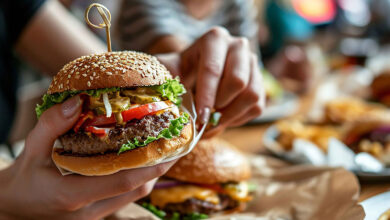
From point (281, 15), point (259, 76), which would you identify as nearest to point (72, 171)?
point (259, 76)

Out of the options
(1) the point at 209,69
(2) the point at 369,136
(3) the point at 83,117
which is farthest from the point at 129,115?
(2) the point at 369,136

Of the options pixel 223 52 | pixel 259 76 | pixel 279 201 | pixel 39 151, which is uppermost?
pixel 39 151

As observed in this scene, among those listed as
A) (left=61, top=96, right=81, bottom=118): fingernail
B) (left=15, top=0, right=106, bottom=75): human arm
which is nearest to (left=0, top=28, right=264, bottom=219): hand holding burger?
(left=61, top=96, right=81, bottom=118): fingernail

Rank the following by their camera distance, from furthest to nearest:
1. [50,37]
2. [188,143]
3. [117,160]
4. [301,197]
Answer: [50,37]
[301,197]
[188,143]
[117,160]

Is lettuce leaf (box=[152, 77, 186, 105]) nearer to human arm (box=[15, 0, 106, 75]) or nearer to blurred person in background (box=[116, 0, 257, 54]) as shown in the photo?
human arm (box=[15, 0, 106, 75])

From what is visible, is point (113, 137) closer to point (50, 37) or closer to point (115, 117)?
point (115, 117)

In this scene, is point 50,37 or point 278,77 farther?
point 278,77

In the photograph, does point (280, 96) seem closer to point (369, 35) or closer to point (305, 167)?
point (305, 167)
